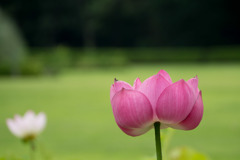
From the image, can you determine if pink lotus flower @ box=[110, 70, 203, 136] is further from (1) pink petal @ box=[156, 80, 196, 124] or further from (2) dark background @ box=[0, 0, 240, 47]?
(2) dark background @ box=[0, 0, 240, 47]

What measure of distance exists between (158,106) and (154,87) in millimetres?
28

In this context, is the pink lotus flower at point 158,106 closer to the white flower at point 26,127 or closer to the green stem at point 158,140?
the green stem at point 158,140

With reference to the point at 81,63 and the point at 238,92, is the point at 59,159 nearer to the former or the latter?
the point at 238,92

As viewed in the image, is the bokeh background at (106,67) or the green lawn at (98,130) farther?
the bokeh background at (106,67)

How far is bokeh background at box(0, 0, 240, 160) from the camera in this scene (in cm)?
372

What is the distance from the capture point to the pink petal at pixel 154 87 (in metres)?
0.41

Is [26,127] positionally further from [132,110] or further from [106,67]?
[106,67]

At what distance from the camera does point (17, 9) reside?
25.2 m

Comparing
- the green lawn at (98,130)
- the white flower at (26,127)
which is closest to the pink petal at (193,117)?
the white flower at (26,127)

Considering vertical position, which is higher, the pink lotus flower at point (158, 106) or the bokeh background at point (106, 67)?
the bokeh background at point (106, 67)

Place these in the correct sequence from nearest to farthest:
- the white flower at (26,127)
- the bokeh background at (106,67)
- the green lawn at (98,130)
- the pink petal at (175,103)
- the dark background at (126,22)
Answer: the pink petal at (175,103) < the white flower at (26,127) < the green lawn at (98,130) < the bokeh background at (106,67) < the dark background at (126,22)

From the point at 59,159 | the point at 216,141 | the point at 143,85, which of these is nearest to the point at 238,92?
the point at 216,141

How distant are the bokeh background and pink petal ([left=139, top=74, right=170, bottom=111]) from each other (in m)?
0.15

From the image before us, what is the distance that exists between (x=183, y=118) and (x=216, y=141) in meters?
3.52
